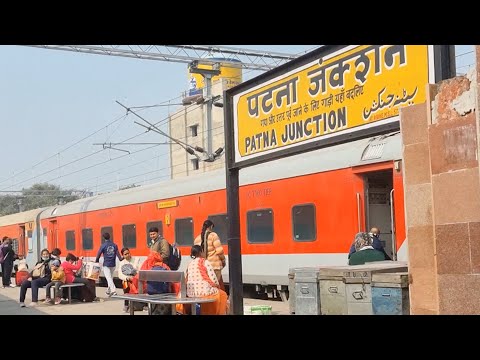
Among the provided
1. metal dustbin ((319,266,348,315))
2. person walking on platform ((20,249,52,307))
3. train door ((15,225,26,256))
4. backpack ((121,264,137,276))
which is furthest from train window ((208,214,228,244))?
train door ((15,225,26,256))

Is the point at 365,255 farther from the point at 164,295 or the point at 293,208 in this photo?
the point at 293,208

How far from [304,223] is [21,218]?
2113 cm

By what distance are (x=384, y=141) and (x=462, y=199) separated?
17.7ft

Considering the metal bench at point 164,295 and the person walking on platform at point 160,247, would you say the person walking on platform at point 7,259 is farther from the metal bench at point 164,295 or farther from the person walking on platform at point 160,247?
the metal bench at point 164,295

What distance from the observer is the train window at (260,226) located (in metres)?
13.1

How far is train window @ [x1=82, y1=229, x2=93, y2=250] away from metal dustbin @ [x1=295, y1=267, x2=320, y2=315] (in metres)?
15.1

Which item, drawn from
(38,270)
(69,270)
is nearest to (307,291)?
(69,270)

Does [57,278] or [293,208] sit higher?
[293,208]

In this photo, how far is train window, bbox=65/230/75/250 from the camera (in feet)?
77.2

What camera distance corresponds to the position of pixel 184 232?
16.2 m

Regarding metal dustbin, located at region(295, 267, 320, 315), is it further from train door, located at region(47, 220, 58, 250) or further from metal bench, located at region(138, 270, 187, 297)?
train door, located at region(47, 220, 58, 250)
